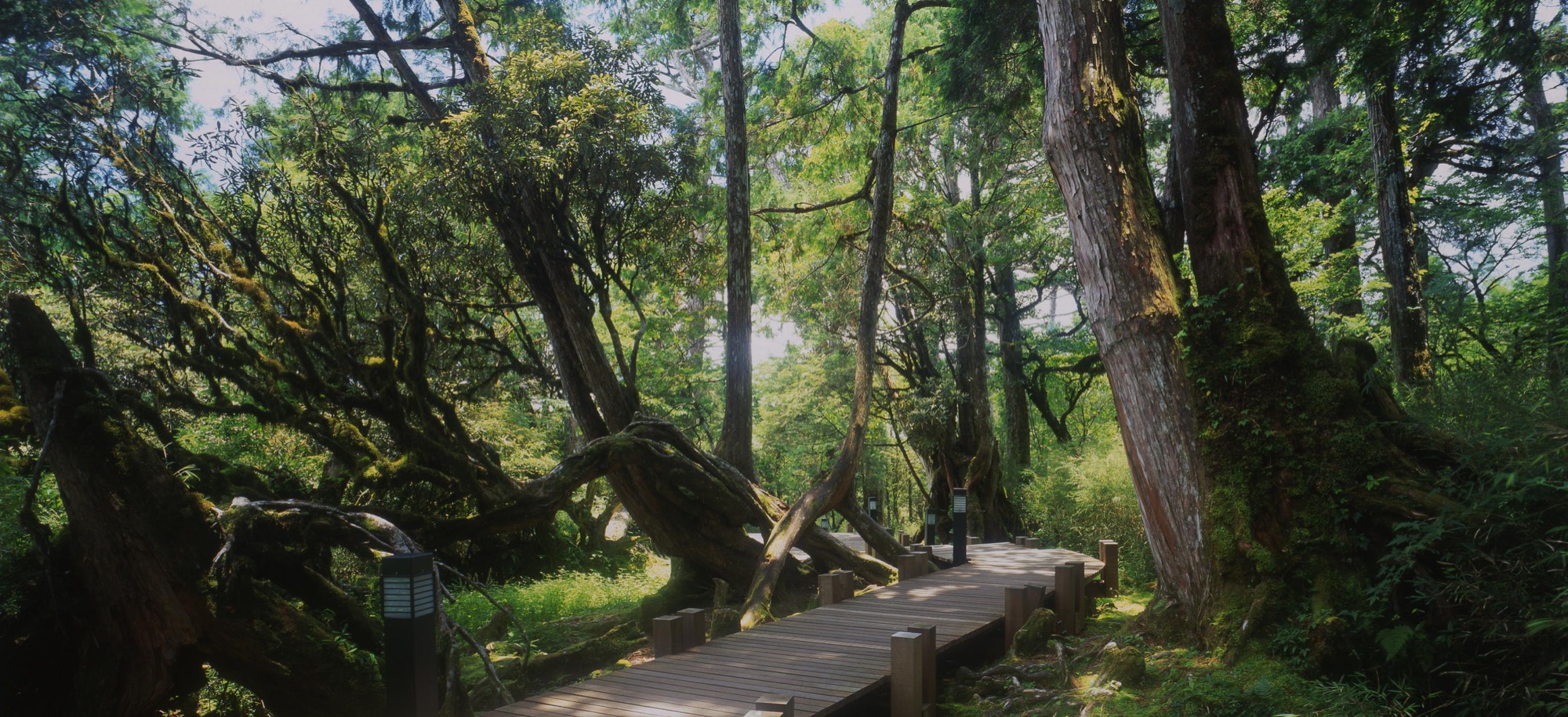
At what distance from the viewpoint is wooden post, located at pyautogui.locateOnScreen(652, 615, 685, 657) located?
22.1 feet

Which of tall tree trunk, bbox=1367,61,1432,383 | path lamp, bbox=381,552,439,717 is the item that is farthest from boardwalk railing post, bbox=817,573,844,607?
tall tree trunk, bbox=1367,61,1432,383

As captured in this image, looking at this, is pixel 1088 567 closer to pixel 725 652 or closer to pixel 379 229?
pixel 725 652

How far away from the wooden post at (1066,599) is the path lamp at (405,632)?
19.5ft

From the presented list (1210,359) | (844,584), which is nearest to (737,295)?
(844,584)

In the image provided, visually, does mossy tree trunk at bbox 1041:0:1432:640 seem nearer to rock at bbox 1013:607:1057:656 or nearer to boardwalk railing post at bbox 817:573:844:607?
rock at bbox 1013:607:1057:656

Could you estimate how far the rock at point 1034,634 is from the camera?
7.21 m

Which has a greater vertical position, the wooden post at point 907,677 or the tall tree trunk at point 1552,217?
the tall tree trunk at point 1552,217

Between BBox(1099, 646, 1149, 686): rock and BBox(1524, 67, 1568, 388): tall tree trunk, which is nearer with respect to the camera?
BBox(1524, 67, 1568, 388): tall tree trunk

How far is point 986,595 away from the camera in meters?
9.08

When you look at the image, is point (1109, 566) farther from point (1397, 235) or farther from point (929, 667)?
point (929, 667)

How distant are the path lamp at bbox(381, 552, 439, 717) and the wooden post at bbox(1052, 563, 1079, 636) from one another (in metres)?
5.95

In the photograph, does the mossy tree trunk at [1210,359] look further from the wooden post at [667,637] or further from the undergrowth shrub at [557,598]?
the undergrowth shrub at [557,598]

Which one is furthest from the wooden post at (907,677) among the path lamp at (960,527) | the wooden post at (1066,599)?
the path lamp at (960,527)

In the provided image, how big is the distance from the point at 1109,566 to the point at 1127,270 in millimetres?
5751
